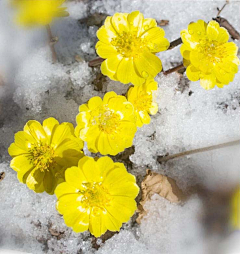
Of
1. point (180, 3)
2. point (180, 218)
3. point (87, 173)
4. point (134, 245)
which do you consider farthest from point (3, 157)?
point (180, 3)

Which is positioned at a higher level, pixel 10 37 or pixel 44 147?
pixel 10 37

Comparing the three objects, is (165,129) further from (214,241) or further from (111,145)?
(214,241)


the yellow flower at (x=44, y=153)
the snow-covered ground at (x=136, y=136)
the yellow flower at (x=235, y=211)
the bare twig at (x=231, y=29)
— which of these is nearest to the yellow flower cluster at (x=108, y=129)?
the yellow flower at (x=44, y=153)

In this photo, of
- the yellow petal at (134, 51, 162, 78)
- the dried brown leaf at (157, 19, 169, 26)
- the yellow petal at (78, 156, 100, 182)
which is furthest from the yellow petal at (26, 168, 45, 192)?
the dried brown leaf at (157, 19, 169, 26)

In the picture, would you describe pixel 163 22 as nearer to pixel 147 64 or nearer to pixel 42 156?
pixel 147 64

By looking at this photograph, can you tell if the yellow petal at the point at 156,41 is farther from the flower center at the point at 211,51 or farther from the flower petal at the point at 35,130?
the flower petal at the point at 35,130

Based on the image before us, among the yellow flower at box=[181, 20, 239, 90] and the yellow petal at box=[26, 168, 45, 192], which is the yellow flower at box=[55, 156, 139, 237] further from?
the yellow flower at box=[181, 20, 239, 90]
